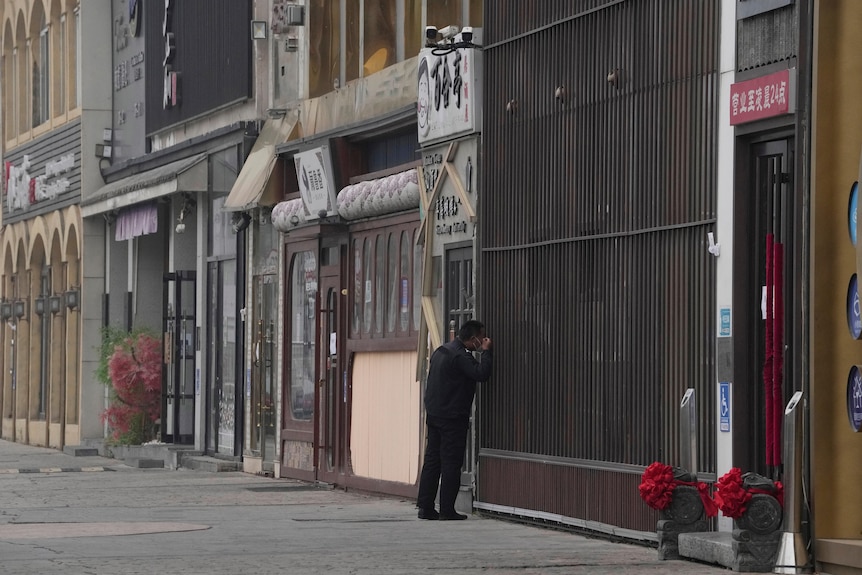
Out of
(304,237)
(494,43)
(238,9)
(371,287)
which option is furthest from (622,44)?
(238,9)

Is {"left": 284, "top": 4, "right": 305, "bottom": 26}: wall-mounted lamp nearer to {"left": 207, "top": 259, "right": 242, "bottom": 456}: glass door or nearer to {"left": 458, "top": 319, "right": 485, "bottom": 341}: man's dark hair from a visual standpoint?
{"left": 207, "top": 259, "right": 242, "bottom": 456}: glass door

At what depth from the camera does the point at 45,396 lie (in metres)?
37.6

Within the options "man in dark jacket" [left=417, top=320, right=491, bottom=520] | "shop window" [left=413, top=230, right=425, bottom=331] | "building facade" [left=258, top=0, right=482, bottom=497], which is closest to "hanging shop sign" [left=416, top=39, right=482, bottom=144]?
"building facade" [left=258, top=0, right=482, bottom=497]

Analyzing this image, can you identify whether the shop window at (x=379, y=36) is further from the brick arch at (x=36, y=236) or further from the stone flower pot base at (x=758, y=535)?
the brick arch at (x=36, y=236)

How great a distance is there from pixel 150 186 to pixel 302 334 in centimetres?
544

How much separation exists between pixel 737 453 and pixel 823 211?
1825mm

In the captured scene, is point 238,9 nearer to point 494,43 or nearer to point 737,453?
point 494,43

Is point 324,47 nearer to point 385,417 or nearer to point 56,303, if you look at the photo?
point 385,417

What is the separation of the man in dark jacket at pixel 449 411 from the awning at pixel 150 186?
9.84 metres

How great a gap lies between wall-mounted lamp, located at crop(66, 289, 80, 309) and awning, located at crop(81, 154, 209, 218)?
2158 mm

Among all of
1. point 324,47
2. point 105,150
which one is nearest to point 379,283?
point 324,47

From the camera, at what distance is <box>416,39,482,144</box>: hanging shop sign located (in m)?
17.5

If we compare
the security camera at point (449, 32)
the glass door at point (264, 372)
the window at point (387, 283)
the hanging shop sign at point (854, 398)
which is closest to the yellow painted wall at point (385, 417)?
the window at point (387, 283)

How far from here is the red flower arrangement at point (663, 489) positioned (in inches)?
510
